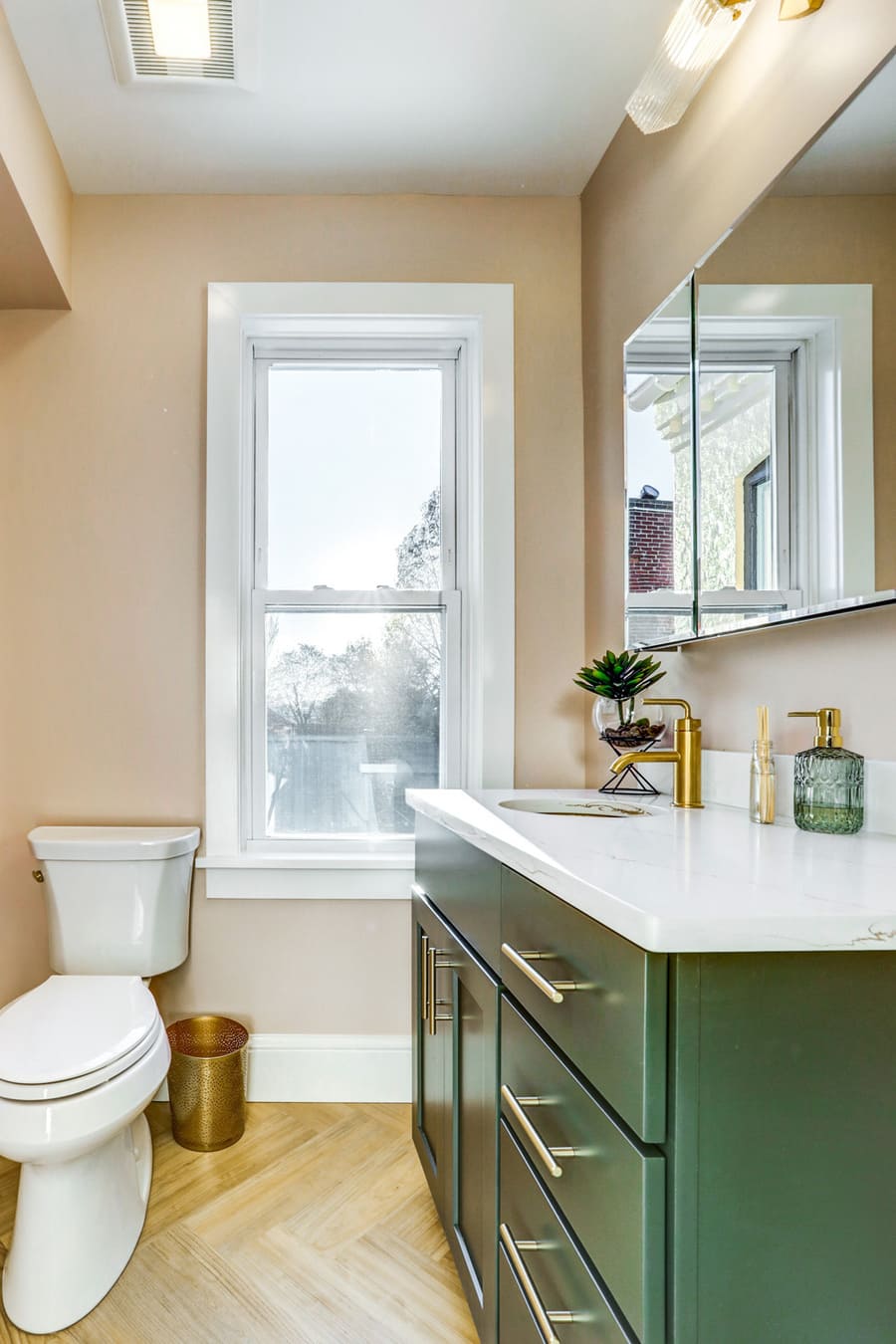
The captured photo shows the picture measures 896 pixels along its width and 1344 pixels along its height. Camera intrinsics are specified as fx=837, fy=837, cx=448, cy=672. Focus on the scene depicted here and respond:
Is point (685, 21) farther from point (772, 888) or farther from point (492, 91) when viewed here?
point (772, 888)

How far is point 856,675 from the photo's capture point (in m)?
1.17

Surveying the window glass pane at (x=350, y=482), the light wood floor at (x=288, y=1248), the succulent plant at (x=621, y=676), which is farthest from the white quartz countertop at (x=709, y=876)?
the window glass pane at (x=350, y=482)

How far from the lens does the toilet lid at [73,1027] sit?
145 centimetres

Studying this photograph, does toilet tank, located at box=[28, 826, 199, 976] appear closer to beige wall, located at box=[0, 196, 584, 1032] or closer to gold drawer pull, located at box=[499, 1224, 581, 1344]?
beige wall, located at box=[0, 196, 584, 1032]

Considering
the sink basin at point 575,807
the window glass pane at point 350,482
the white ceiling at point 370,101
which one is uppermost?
the white ceiling at point 370,101

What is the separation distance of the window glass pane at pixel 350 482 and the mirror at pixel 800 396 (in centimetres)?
87

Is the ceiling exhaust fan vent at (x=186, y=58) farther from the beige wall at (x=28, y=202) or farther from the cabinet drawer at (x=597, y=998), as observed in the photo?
the cabinet drawer at (x=597, y=998)

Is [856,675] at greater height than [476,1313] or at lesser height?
Result: greater

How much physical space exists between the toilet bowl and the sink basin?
2.79 feet

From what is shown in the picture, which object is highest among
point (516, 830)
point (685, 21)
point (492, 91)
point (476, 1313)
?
point (492, 91)

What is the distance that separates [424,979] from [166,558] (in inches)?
50.5

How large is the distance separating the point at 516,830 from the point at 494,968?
19 cm

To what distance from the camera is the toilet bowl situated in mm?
1414

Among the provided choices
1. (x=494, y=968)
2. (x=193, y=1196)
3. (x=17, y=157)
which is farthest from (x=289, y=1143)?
(x=17, y=157)
